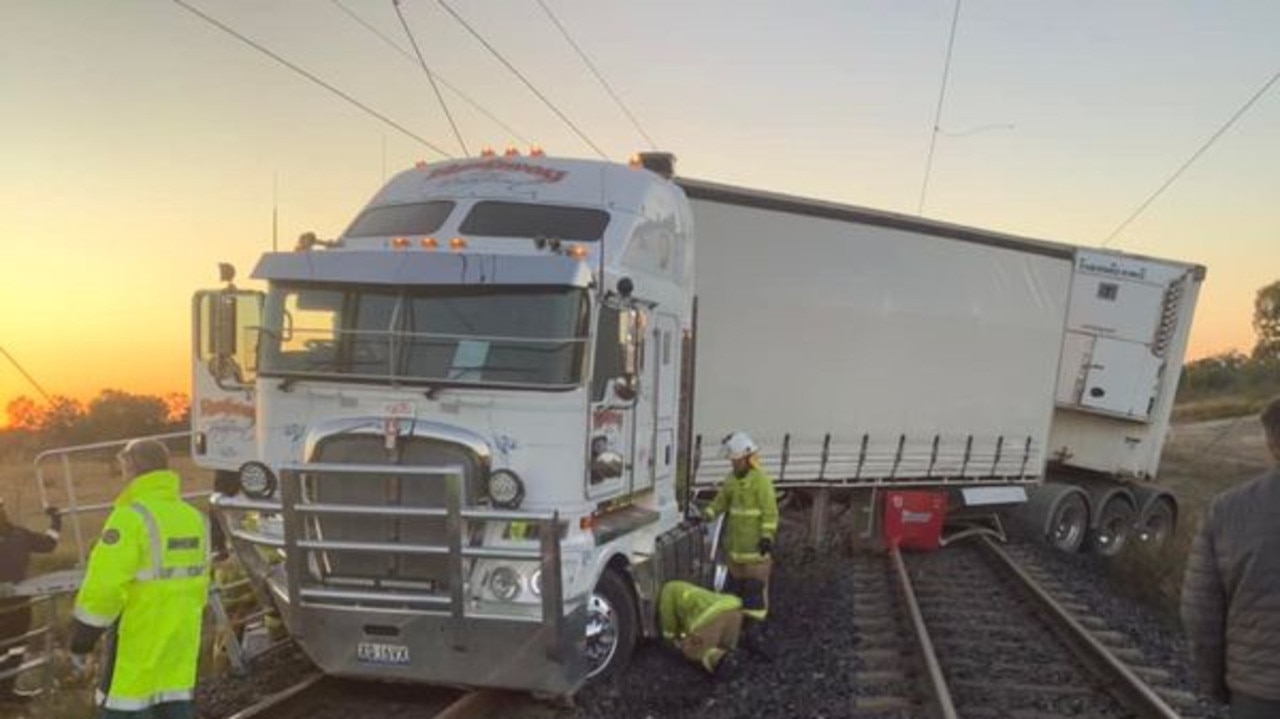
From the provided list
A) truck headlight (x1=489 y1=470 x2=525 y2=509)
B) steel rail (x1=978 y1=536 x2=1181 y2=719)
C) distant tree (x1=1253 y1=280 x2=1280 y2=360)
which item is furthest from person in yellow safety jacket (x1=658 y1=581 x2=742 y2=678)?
distant tree (x1=1253 y1=280 x2=1280 y2=360)

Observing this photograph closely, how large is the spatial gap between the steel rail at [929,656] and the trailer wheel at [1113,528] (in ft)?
22.2

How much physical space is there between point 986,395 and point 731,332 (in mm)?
5342

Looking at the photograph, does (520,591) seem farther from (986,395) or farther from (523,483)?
(986,395)

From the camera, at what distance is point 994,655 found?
10.1 m

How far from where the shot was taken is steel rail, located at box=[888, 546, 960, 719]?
779cm

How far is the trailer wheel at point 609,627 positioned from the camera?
25.9 ft

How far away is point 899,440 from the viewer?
1509 centimetres

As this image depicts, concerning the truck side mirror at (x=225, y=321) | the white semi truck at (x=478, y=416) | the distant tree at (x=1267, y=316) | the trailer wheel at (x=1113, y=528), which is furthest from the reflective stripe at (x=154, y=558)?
the distant tree at (x=1267, y=316)

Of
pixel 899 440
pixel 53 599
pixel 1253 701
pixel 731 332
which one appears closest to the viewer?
pixel 1253 701

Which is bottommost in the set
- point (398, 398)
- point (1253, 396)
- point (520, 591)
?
point (1253, 396)

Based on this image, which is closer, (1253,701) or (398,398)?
(1253,701)

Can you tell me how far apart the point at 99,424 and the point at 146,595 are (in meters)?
29.4

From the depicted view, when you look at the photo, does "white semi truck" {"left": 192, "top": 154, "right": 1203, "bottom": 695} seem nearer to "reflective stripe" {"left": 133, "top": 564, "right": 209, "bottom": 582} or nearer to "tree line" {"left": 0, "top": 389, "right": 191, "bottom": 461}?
"reflective stripe" {"left": 133, "top": 564, "right": 209, "bottom": 582}

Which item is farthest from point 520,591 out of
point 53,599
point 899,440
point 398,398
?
point 899,440
